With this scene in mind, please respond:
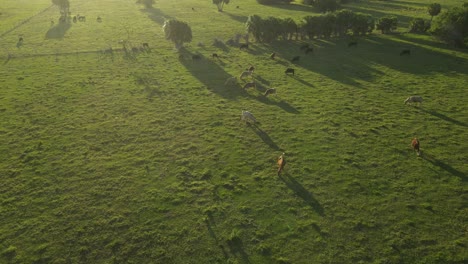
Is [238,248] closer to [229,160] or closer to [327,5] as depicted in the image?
[229,160]

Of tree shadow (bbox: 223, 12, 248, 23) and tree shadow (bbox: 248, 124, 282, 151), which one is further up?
tree shadow (bbox: 223, 12, 248, 23)

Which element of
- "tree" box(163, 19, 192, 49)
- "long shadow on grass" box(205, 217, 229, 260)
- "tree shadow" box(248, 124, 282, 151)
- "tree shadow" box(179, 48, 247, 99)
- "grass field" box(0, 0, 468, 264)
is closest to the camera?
"long shadow on grass" box(205, 217, 229, 260)

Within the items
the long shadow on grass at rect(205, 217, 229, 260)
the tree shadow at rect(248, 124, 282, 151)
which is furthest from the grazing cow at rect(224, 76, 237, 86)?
the long shadow on grass at rect(205, 217, 229, 260)

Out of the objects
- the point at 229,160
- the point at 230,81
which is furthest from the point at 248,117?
the point at 230,81

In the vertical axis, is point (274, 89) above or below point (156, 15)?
above

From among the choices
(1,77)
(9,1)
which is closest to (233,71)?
(1,77)

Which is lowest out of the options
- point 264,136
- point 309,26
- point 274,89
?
point 264,136

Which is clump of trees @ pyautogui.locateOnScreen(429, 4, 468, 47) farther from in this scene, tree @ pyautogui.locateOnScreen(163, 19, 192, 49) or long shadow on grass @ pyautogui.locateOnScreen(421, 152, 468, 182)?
tree @ pyautogui.locateOnScreen(163, 19, 192, 49)
